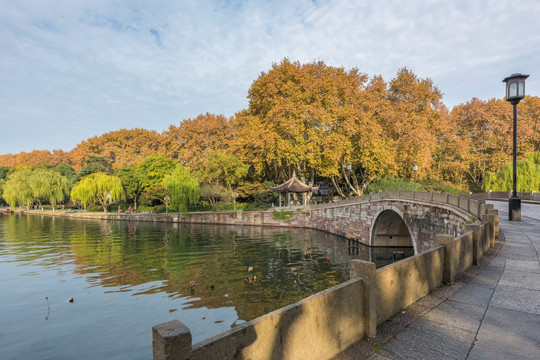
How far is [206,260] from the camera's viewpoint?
71.6 ft

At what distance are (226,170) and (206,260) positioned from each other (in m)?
23.3

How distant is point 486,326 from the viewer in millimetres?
4609

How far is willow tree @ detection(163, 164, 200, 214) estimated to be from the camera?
44031mm

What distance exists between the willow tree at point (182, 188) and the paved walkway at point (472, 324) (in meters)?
41.0

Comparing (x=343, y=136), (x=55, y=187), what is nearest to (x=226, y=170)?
(x=343, y=136)

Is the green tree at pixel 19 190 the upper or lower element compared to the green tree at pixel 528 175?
lower

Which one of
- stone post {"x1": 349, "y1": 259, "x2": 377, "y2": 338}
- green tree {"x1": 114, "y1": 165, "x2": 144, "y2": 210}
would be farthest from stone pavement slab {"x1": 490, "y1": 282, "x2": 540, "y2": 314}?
green tree {"x1": 114, "y1": 165, "x2": 144, "y2": 210}

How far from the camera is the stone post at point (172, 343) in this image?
2.50 m

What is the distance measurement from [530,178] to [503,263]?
1254 inches

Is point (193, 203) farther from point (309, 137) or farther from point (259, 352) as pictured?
point (259, 352)

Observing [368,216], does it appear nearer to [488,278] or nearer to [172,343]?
[488,278]

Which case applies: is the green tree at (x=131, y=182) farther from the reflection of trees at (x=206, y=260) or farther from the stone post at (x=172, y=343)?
the stone post at (x=172, y=343)

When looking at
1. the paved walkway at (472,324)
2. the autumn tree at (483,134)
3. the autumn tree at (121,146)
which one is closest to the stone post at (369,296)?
the paved walkway at (472,324)

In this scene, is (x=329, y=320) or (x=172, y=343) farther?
(x=329, y=320)
